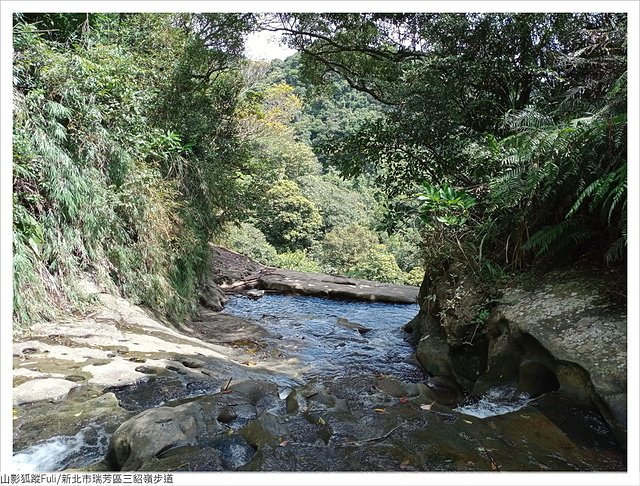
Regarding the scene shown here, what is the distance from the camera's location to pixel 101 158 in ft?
17.2

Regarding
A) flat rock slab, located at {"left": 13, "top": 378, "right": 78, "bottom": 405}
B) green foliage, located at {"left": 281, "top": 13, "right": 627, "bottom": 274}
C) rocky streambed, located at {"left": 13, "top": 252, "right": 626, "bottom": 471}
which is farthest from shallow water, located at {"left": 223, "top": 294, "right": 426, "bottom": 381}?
flat rock slab, located at {"left": 13, "top": 378, "right": 78, "bottom": 405}

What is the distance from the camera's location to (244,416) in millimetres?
2947

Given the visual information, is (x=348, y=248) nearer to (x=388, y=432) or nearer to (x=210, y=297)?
(x=210, y=297)

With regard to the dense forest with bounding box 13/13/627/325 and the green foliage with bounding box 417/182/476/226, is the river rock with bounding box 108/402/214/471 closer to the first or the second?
the dense forest with bounding box 13/13/627/325

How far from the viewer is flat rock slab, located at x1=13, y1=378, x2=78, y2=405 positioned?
9.23 feet

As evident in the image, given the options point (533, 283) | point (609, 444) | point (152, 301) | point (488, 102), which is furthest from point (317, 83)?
point (609, 444)

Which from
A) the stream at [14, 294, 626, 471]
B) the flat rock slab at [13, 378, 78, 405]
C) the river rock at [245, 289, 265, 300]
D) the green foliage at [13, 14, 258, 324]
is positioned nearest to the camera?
the stream at [14, 294, 626, 471]

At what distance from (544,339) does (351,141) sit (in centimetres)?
400

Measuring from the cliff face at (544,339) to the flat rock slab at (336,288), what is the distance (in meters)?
6.21

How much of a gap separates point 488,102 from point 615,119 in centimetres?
271

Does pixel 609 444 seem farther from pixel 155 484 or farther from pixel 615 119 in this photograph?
pixel 155 484

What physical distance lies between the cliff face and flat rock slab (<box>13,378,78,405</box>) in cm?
315

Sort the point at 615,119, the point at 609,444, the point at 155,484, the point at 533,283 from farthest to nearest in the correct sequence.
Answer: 1. the point at 533,283
2. the point at 615,119
3. the point at 609,444
4. the point at 155,484

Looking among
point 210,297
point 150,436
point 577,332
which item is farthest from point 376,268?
point 150,436
